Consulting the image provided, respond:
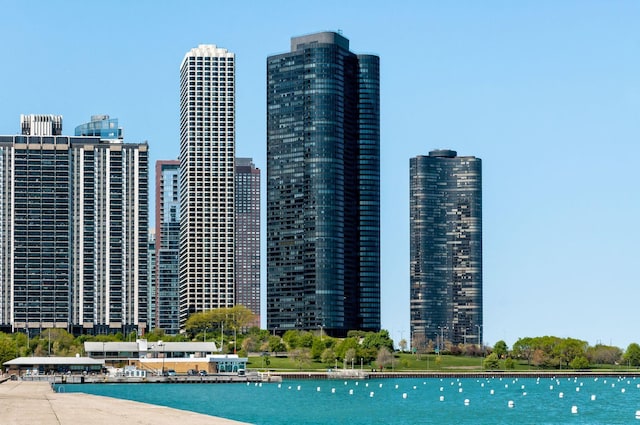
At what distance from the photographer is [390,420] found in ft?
552

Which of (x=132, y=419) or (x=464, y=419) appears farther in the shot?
(x=464, y=419)

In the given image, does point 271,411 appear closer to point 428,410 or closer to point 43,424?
point 428,410

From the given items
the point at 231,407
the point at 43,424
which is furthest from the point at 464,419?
the point at 43,424

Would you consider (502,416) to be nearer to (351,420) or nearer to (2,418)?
(351,420)

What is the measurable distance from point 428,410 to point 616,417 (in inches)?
1163

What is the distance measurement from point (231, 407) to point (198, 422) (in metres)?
91.1

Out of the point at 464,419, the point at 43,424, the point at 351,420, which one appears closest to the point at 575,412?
the point at 464,419

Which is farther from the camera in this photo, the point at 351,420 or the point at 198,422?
the point at 351,420

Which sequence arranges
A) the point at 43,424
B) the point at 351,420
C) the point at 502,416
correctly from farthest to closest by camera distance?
the point at 502,416 → the point at 351,420 → the point at 43,424

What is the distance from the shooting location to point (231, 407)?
Answer: 7544 inches

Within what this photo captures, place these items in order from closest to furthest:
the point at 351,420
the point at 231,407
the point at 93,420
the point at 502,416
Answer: the point at 93,420
the point at 351,420
the point at 502,416
the point at 231,407

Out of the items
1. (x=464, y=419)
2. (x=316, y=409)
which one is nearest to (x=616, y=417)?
(x=464, y=419)

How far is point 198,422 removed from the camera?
333 ft

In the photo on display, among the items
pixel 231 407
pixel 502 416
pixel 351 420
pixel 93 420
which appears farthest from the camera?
pixel 231 407
